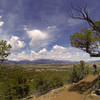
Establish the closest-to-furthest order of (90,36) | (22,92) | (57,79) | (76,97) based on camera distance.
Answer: (76,97)
(90,36)
(22,92)
(57,79)

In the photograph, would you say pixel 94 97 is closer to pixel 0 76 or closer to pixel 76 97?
pixel 76 97

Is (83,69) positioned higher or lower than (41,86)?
higher

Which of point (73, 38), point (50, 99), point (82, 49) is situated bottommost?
point (50, 99)

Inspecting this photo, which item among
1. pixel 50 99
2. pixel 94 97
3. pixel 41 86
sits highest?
pixel 94 97

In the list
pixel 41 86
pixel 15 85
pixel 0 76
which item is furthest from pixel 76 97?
pixel 41 86

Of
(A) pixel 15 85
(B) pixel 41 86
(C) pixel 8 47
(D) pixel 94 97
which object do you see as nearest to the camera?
(D) pixel 94 97

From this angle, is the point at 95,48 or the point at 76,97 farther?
the point at 95,48

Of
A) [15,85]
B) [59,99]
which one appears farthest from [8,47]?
[59,99]

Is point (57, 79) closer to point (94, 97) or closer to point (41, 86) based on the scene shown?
point (41, 86)

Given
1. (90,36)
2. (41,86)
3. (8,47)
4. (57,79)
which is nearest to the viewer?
(90,36)

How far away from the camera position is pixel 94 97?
7941 millimetres

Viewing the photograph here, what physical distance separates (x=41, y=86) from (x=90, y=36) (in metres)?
18.0

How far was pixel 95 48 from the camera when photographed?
1203cm

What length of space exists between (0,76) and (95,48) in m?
13.9
